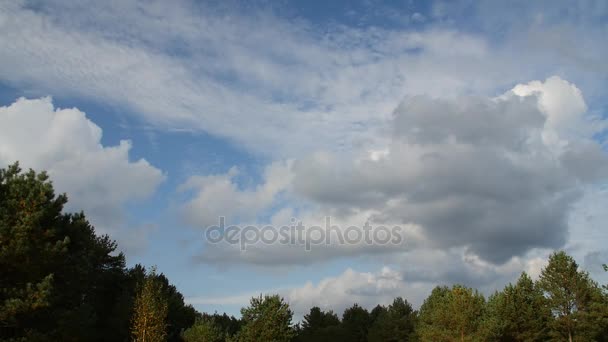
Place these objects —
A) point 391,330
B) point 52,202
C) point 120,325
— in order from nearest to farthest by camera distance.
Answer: point 52,202 < point 120,325 < point 391,330

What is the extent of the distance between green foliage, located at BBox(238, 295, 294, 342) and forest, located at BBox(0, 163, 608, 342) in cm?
9

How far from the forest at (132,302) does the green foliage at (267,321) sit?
89mm

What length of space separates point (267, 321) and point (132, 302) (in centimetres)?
2084

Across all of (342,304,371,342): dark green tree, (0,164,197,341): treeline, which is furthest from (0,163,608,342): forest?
(342,304,371,342): dark green tree

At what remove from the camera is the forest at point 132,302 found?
31900mm

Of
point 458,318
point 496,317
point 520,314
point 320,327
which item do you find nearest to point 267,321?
point 458,318

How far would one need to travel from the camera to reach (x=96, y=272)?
62.8 m

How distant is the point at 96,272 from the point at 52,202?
30748 mm

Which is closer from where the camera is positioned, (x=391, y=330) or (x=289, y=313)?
(x=289, y=313)

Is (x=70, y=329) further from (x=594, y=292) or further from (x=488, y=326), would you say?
(x=594, y=292)

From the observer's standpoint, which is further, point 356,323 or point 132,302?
point 356,323

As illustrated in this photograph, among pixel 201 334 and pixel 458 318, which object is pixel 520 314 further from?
pixel 201 334

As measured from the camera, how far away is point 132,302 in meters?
59.8

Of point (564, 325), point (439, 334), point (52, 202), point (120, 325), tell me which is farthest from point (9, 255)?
point (564, 325)
